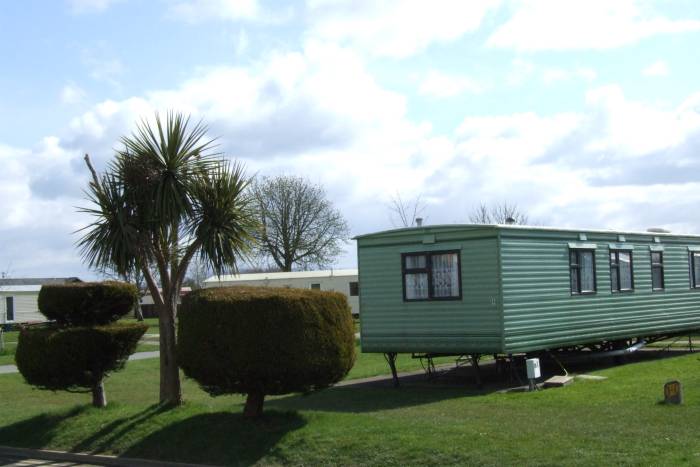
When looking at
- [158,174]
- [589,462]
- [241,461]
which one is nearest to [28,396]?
[158,174]

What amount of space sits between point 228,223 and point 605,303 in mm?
10164

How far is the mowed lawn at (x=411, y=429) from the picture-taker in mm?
9602

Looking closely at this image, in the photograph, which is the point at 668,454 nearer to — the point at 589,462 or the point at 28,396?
the point at 589,462

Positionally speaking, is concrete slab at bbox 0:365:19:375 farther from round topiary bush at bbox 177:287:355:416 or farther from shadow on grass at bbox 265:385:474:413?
round topiary bush at bbox 177:287:355:416

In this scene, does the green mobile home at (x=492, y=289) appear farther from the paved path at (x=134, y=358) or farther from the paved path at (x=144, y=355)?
the paved path at (x=144, y=355)

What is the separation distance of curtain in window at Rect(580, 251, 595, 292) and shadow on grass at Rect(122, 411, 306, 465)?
368 inches

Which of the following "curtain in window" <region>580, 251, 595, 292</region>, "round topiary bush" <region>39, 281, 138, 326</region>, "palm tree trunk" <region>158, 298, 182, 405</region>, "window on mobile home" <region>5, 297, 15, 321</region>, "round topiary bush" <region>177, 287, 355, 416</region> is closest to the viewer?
"round topiary bush" <region>177, 287, 355, 416</region>

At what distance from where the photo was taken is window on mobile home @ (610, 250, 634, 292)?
20328 mm

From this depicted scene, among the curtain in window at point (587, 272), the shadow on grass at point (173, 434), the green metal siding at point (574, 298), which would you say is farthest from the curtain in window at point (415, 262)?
the shadow on grass at point (173, 434)

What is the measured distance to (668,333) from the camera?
2252 centimetres

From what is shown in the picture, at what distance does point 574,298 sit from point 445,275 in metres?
3.19

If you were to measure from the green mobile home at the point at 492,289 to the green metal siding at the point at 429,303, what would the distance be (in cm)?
2

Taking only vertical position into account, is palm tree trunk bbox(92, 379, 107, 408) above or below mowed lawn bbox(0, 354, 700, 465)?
above

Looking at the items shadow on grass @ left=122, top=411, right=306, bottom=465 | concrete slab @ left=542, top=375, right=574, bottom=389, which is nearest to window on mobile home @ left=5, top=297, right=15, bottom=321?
concrete slab @ left=542, top=375, right=574, bottom=389
